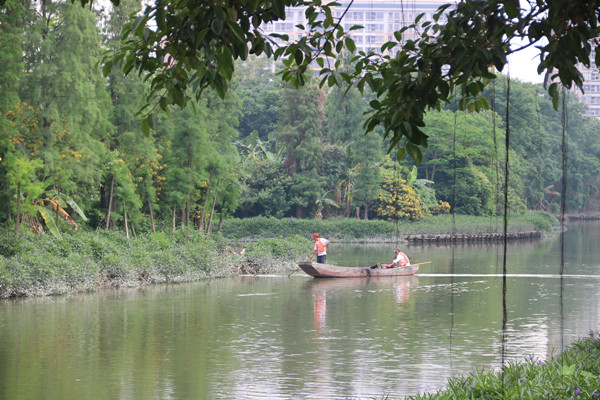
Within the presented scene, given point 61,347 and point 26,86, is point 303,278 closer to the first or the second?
point 26,86

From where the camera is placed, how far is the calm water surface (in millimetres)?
12500

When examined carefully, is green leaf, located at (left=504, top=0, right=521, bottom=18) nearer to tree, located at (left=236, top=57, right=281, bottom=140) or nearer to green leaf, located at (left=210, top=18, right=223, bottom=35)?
green leaf, located at (left=210, top=18, right=223, bottom=35)

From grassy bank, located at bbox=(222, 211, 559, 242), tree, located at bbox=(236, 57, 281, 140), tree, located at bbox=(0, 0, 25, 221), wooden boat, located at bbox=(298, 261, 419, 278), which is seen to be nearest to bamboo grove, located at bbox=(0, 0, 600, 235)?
tree, located at bbox=(0, 0, 25, 221)

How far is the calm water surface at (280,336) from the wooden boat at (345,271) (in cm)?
52

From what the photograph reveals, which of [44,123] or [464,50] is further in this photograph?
[44,123]

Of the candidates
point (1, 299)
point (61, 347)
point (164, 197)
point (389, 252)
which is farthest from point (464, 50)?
point (389, 252)

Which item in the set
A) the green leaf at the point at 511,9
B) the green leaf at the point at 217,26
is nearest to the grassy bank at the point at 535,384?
the green leaf at the point at 511,9

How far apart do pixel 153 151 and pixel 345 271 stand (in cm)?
811

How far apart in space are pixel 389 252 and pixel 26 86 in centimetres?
2322

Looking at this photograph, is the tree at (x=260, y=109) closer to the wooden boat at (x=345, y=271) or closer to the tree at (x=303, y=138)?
the tree at (x=303, y=138)

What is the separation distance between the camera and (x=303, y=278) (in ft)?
95.9

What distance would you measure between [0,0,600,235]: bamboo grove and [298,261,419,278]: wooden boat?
276 centimetres

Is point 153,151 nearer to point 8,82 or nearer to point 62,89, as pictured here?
point 62,89

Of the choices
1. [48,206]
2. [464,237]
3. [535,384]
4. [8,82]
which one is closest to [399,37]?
[535,384]
